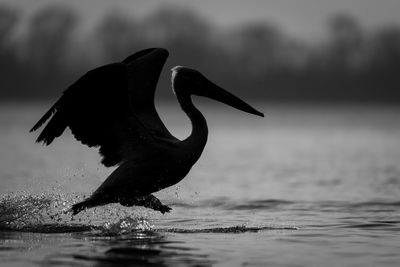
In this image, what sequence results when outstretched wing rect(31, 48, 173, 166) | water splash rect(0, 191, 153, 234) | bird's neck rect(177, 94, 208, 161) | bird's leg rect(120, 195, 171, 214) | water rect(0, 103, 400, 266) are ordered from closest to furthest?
1. water rect(0, 103, 400, 266)
2. outstretched wing rect(31, 48, 173, 166)
3. bird's neck rect(177, 94, 208, 161)
4. water splash rect(0, 191, 153, 234)
5. bird's leg rect(120, 195, 171, 214)

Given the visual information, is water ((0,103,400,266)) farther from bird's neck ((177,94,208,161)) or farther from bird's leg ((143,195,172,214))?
bird's neck ((177,94,208,161))

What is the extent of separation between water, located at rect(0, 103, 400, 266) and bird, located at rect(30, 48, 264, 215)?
0.48 metres

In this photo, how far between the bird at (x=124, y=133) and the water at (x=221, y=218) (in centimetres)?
48

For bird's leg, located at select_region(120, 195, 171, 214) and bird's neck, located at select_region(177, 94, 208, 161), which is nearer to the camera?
bird's neck, located at select_region(177, 94, 208, 161)

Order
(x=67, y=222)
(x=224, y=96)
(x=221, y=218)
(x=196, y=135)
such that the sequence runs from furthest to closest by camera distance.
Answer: (x=221, y=218), (x=67, y=222), (x=224, y=96), (x=196, y=135)

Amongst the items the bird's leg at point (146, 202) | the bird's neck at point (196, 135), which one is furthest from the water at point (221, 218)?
the bird's neck at point (196, 135)

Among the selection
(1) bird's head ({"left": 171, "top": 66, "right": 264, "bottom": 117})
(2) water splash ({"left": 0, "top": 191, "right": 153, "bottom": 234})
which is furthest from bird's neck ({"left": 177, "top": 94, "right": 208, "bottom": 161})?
(2) water splash ({"left": 0, "top": 191, "right": 153, "bottom": 234})

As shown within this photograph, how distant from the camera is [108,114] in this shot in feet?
32.7

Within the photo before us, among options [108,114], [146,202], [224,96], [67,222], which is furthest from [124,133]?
[67,222]

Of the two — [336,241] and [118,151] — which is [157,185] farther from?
[336,241]

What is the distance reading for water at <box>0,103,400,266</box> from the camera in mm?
8359

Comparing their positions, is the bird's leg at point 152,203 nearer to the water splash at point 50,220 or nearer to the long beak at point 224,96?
the water splash at point 50,220

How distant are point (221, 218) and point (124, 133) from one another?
6.46 feet

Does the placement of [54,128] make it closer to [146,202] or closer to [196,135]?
[146,202]
